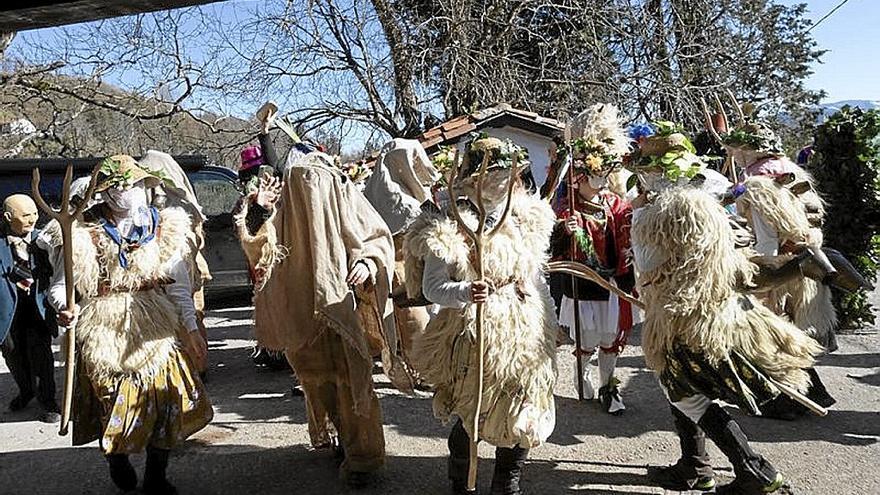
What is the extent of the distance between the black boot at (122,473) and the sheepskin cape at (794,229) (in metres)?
3.72

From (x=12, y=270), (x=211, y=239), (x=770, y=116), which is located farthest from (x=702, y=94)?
(x=12, y=270)

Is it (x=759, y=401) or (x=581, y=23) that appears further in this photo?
(x=581, y=23)

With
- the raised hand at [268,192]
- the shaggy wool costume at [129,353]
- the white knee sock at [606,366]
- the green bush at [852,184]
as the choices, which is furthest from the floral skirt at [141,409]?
the green bush at [852,184]

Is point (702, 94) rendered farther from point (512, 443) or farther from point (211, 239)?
point (512, 443)

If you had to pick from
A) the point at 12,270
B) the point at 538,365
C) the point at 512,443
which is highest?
the point at 12,270

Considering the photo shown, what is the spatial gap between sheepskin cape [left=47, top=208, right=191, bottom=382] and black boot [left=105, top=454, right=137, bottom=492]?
20.2 inches

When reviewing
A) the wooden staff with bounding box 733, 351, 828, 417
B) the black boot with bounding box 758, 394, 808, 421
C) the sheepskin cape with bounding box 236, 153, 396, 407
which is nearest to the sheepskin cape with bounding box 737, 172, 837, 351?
the black boot with bounding box 758, 394, 808, 421

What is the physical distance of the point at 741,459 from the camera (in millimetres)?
3332

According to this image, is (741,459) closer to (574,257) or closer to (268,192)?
(574,257)

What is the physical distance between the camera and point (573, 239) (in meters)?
4.60

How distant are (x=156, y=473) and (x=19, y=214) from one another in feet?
8.96

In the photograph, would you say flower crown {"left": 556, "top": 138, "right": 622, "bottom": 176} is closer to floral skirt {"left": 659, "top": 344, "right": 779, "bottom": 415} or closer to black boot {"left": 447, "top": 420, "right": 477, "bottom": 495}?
floral skirt {"left": 659, "top": 344, "right": 779, "bottom": 415}

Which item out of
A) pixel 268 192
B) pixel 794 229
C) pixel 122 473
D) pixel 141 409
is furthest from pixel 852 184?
pixel 122 473

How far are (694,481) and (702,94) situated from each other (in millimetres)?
8790
